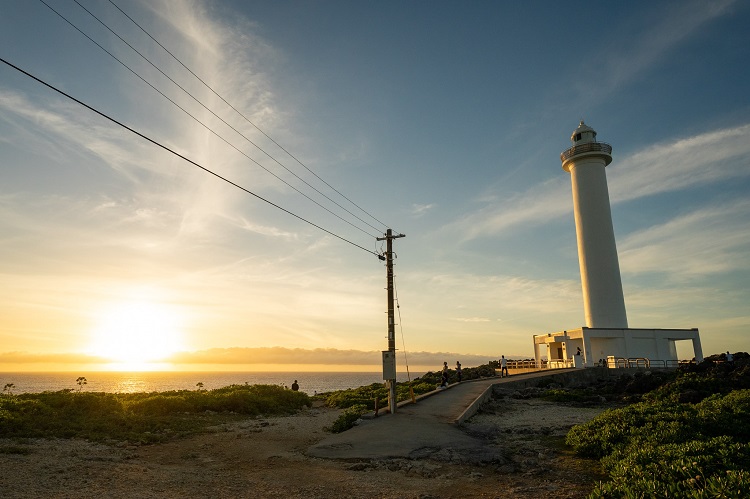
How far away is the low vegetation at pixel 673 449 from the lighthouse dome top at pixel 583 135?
1584 inches

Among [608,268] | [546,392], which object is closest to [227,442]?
[546,392]

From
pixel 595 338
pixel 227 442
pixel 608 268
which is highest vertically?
pixel 608 268

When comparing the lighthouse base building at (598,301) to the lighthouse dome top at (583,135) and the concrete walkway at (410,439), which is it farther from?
the concrete walkway at (410,439)

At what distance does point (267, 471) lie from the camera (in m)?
11.3

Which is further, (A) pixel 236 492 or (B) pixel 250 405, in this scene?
(B) pixel 250 405

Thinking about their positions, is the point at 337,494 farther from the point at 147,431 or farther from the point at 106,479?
the point at 147,431

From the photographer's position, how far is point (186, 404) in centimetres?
2250

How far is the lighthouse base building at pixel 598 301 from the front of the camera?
42969 mm

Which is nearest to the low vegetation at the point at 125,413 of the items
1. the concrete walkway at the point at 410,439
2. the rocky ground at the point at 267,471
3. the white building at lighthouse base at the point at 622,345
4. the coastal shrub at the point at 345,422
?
the rocky ground at the point at 267,471

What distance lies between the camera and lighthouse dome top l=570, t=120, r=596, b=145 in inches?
2012

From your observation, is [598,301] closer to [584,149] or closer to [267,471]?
[584,149]

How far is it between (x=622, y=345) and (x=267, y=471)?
135ft

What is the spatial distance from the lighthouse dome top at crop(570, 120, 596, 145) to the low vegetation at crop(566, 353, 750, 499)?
40.2 m

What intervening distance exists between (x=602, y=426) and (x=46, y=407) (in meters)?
20.8
